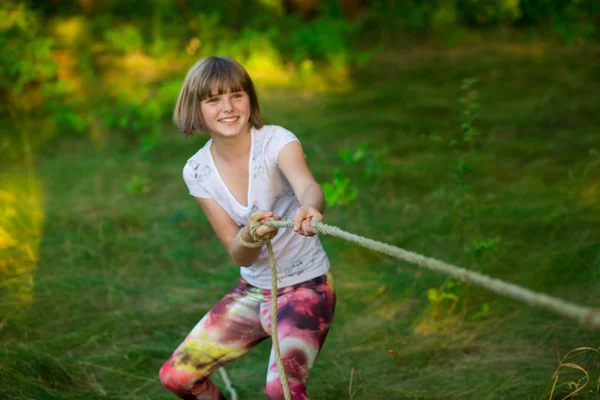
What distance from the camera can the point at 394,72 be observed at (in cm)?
716

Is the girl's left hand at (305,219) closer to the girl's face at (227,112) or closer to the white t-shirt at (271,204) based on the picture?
the white t-shirt at (271,204)

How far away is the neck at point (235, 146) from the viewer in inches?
90.7

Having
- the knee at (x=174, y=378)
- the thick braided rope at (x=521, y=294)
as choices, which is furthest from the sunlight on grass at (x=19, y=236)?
the thick braided rope at (x=521, y=294)

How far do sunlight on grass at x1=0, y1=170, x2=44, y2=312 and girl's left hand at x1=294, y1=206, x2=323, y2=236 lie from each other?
74.4 inches

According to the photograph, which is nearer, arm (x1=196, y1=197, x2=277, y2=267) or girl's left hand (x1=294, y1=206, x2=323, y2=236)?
girl's left hand (x1=294, y1=206, x2=323, y2=236)

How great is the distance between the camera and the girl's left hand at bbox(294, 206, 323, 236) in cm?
178

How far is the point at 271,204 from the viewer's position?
89.6 inches

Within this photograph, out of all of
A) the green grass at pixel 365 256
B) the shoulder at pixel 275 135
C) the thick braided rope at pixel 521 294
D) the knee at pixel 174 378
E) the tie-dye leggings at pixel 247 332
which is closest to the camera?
the thick braided rope at pixel 521 294

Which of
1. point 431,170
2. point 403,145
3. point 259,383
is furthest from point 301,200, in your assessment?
point 403,145

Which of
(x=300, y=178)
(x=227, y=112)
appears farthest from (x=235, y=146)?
(x=300, y=178)

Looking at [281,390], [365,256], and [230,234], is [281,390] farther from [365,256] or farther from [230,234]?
[365,256]

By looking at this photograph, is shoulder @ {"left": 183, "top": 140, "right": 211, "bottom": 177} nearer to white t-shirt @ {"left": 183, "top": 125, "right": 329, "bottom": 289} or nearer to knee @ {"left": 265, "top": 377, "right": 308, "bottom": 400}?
white t-shirt @ {"left": 183, "top": 125, "right": 329, "bottom": 289}

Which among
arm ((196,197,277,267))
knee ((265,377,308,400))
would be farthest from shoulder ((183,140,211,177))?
knee ((265,377,308,400))

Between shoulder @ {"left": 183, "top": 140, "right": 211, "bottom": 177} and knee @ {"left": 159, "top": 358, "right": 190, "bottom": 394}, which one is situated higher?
shoulder @ {"left": 183, "top": 140, "right": 211, "bottom": 177}
